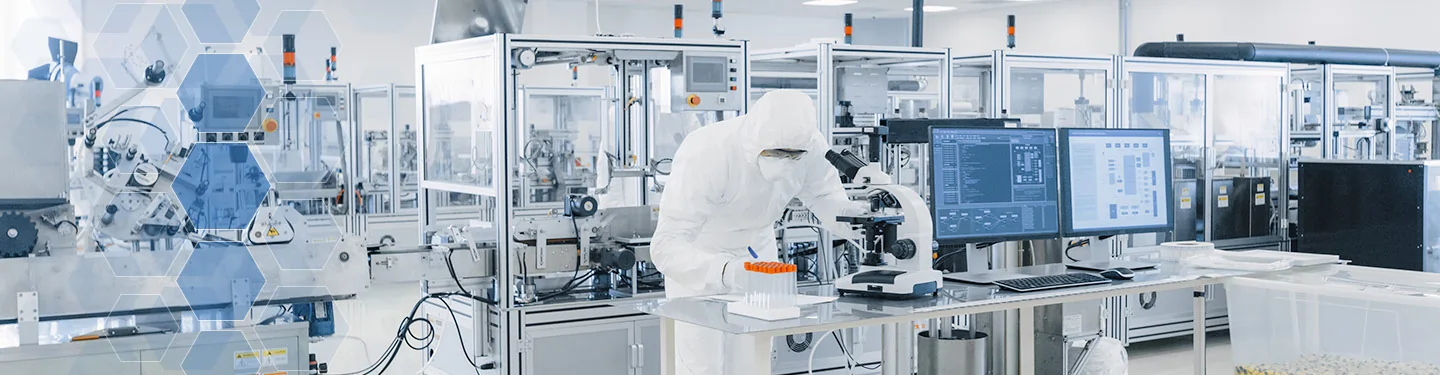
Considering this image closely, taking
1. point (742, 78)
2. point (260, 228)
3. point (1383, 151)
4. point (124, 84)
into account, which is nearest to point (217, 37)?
point (124, 84)

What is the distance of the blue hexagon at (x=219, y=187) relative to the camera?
12.1 feet

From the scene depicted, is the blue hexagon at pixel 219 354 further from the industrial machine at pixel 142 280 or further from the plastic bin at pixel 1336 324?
the plastic bin at pixel 1336 324

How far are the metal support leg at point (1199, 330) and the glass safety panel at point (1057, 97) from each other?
190cm

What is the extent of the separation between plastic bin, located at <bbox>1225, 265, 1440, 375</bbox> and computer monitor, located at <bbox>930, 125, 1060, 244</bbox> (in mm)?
530

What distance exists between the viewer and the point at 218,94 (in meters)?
3.50

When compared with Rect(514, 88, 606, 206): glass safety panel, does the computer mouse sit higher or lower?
lower

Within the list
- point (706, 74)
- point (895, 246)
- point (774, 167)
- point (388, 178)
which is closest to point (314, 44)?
point (388, 178)

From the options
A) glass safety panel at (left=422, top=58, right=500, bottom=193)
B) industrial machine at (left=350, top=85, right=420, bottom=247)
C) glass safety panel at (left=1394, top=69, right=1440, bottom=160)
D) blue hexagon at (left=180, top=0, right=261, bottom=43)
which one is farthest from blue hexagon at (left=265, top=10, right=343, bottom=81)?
glass safety panel at (left=1394, top=69, right=1440, bottom=160)

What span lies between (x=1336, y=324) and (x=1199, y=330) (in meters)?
0.70

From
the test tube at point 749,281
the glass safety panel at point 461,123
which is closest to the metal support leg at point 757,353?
the test tube at point 749,281

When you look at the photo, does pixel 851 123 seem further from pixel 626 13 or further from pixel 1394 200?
pixel 626 13

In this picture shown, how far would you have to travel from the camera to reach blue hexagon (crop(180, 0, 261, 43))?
372 centimetres

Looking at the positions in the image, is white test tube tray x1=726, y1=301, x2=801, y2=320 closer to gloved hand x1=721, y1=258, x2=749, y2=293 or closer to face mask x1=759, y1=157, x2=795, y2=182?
gloved hand x1=721, y1=258, x2=749, y2=293

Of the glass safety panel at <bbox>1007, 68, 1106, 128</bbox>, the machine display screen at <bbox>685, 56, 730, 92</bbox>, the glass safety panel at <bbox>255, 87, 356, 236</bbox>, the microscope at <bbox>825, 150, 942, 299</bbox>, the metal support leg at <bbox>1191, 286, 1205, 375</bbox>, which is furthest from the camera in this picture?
the glass safety panel at <bbox>255, 87, 356, 236</bbox>
